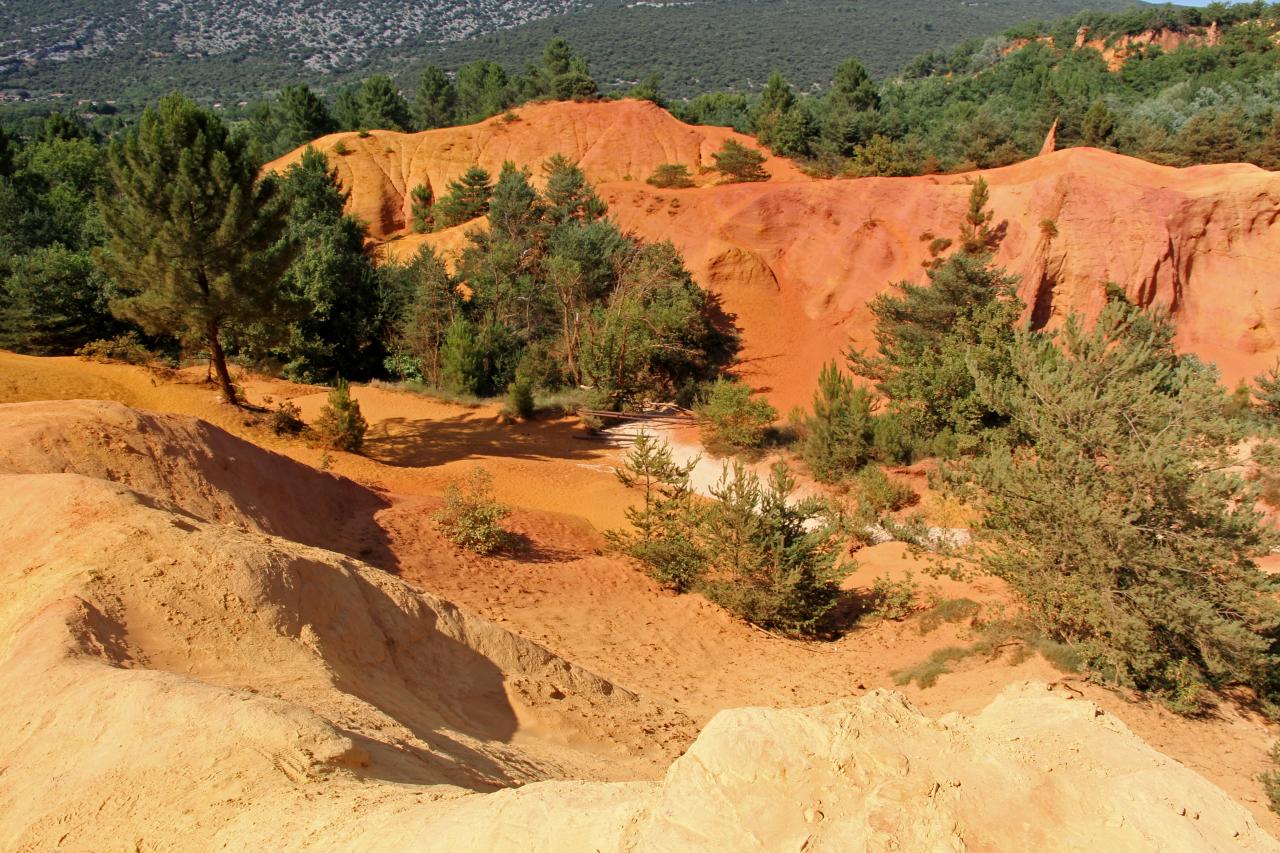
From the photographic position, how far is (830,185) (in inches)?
1182

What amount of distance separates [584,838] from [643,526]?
921 cm

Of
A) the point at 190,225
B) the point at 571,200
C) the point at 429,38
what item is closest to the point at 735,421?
the point at 190,225

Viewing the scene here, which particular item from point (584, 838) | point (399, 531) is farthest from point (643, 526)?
point (584, 838)

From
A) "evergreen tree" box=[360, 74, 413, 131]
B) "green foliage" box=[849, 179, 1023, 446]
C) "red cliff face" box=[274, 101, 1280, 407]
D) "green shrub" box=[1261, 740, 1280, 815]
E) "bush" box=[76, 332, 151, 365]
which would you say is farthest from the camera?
"evergreen tree" box=[360, 74, 413, 131]

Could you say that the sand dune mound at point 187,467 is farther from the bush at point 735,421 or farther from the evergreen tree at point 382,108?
the evergreen tree at point 382,108

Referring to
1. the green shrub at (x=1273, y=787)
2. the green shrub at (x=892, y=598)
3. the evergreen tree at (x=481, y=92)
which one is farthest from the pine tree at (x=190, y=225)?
the evergreen tree at (x=481, y=92)

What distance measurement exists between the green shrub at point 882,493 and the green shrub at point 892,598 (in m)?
4.15

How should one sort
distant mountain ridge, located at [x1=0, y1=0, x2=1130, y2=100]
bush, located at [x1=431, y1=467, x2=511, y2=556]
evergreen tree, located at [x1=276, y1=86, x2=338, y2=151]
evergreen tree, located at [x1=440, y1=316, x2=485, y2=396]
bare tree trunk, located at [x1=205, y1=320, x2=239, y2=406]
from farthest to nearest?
distant mountain ridge, located at [x1=0, y1=0, x2=1130, y2=100], evergreen tree, located at [x1=276, y1=86, x2=338, y2=151], evergreen tree, located at [x1=440, y1=316, x2=485, y2=396], bare tree trunk, located at [x1=205, y1=320, x2=239, y2=406], bush, located at [x1=431, y1=467, x2=511, y2=556]

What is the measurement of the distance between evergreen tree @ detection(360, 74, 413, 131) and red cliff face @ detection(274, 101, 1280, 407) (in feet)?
63.2

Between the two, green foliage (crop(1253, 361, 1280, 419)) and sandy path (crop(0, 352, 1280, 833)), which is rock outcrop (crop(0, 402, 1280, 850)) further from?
green foliage (crop(1253, 361, 1280, 419))

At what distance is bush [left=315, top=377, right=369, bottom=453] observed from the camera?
52.3 ft

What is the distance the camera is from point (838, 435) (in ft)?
59.3

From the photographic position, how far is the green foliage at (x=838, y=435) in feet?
58.8

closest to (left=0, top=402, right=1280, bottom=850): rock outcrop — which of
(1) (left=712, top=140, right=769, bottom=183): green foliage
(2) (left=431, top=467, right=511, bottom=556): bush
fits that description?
(2) (left=431, top=467, right=511, bottom=556): bush
